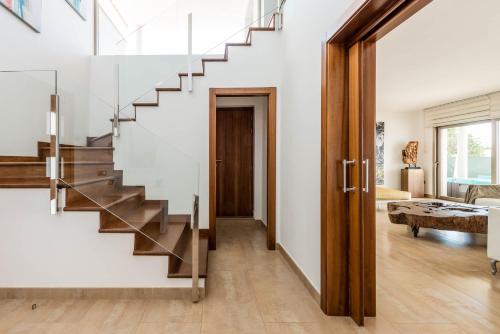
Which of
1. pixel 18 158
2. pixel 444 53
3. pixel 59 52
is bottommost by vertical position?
pixel 18 158

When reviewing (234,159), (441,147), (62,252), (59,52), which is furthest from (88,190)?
(441,147)

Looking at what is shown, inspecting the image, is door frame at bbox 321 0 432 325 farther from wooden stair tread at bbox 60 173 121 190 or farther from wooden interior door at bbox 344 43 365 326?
wooden stair tread at bbox 60 173 121 190

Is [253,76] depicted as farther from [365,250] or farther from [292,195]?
[365,250]

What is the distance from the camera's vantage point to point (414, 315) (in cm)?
203

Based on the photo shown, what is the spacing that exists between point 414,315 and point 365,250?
590 millimetres

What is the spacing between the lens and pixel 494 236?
2.71 meters

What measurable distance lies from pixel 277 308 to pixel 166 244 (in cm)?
98

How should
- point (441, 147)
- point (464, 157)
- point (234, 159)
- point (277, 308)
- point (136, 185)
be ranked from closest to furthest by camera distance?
point (277, 308) < point (136, 185) < point (234, 159) < point (464, 157) < point (441, 147)

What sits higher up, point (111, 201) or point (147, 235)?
point (111, 201)

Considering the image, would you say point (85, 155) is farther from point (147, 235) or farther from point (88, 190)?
point (147, 235)

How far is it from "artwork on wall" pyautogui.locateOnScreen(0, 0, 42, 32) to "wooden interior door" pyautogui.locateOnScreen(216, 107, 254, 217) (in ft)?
9.32

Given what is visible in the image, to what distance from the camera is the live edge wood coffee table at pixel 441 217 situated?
3584 mm

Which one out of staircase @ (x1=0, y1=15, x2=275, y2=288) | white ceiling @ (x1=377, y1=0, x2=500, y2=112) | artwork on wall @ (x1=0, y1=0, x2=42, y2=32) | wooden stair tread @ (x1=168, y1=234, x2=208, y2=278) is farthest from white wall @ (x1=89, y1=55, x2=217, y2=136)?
white ceiling @ (x1=377, y1=0, x2=500, y2=112)

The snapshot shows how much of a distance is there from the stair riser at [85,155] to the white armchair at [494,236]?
11.3 ft
